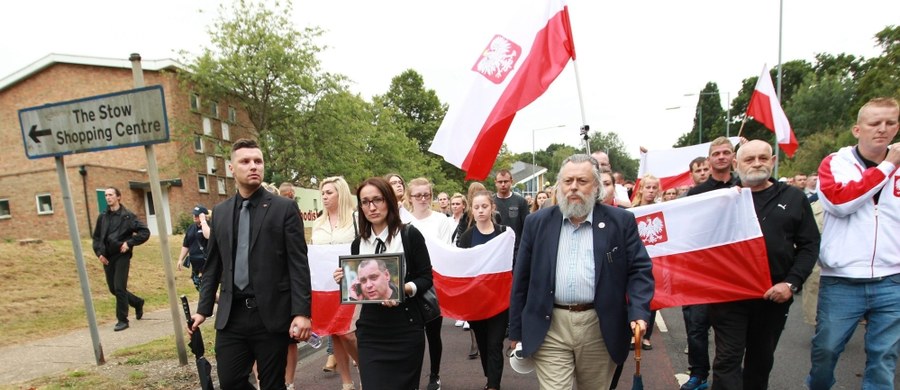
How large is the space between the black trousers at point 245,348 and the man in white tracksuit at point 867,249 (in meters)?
3.71

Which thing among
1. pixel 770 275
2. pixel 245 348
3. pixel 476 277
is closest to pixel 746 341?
pixel 770 275

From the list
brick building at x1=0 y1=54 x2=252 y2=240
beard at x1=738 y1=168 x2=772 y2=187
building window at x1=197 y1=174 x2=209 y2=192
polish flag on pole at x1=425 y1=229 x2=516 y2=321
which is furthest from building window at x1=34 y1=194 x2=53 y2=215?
beard at x1=738 y1=168 x2=772 y2=187

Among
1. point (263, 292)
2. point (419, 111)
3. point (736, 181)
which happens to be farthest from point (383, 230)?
point (419, 111)

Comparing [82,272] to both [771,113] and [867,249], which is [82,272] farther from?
[771,113]

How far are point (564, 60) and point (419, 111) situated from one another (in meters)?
48.6

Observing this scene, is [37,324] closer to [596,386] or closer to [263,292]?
[263,292]

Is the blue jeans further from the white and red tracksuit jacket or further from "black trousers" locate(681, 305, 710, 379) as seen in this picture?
"black trousers" locate(681, 305, 710, 379)

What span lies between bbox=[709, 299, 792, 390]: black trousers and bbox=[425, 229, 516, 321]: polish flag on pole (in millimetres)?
1908

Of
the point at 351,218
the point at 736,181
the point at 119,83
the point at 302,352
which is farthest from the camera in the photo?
the point at 119,83

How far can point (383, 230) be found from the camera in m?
3.70

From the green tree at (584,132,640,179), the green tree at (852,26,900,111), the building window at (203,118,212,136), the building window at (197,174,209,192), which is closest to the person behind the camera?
the green tree at (852,26,900,111)

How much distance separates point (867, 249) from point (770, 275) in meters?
0.59

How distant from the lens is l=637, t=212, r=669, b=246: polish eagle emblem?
4473 millimetres

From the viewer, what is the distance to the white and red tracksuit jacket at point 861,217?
3.34 m
